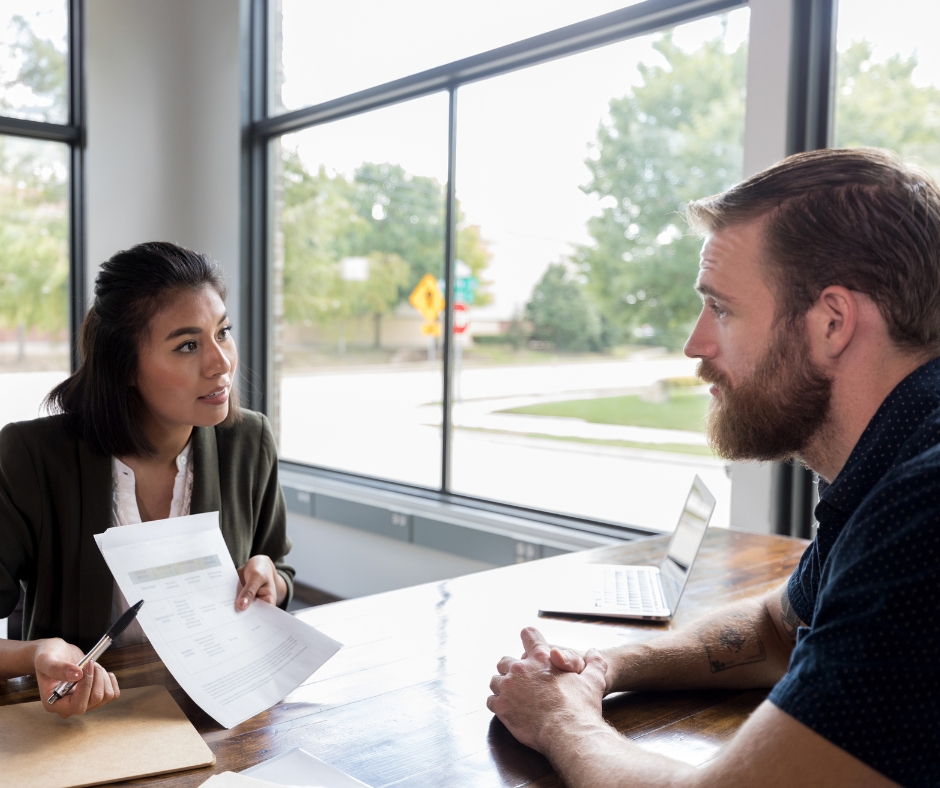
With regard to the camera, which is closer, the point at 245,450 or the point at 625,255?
the point at 245,450

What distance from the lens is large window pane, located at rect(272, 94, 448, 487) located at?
383 cm

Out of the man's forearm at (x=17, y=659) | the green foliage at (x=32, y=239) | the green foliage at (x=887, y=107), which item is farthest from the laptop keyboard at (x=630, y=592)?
the green foliage at (x=32, y=239)

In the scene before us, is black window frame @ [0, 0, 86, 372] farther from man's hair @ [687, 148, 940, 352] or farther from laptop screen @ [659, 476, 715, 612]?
man's hair @ [687, 148, 940, 352]

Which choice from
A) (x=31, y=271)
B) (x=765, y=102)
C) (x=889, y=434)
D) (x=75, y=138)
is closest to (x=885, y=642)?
(x=889, y=434)

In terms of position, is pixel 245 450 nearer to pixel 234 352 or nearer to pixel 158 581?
pixel 234 352

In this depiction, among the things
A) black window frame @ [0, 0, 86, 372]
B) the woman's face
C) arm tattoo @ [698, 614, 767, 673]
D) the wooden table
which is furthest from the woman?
black window frame @ [0, 0, 86, 372]

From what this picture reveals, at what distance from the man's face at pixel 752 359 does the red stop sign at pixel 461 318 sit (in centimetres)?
256

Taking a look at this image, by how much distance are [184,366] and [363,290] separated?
258 cm

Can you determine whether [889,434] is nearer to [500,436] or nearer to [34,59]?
[500,436]

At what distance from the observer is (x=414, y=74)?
3.72 m

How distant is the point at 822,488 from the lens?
3.39ft

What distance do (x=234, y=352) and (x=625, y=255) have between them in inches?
68.8

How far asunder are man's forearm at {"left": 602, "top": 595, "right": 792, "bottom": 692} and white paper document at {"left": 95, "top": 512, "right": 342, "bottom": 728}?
1.42ft

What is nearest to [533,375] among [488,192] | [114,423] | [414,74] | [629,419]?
[629,419]
